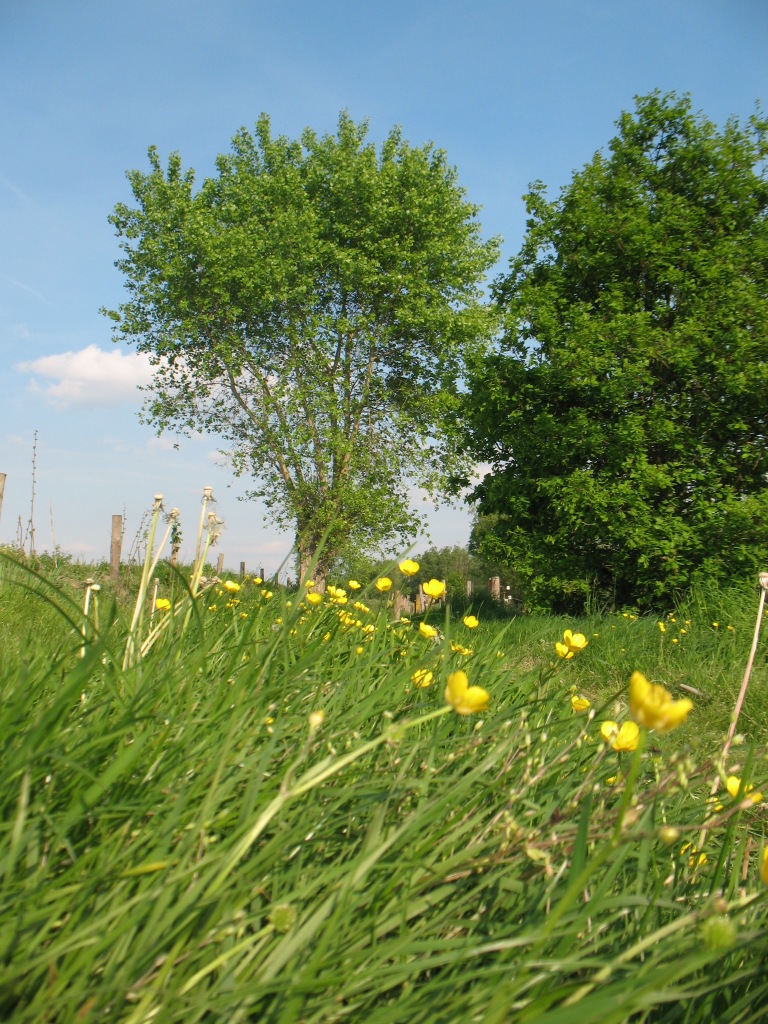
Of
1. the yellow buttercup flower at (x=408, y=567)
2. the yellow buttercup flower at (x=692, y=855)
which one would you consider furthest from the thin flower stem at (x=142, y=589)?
the yellow buttercup flower at (x=692, y=855)

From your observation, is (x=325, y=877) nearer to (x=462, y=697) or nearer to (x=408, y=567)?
(x=462, y=697)

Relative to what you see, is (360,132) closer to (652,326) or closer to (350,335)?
(350,335)

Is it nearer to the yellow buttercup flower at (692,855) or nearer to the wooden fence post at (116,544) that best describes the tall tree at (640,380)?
the wooden fence post at (116,544)

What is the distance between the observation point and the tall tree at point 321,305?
19594mm

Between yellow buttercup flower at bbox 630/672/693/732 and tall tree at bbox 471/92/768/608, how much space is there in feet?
34.2

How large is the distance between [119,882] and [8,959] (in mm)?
157

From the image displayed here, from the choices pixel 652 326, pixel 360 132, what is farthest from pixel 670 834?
pixel 360 132

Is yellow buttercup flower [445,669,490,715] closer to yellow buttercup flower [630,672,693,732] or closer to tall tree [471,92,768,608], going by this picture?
yellow buttercup flower [630,672,693,732]

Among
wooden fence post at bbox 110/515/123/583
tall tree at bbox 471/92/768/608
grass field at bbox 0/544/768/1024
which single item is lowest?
grass field at bbox 0/544/768/1024

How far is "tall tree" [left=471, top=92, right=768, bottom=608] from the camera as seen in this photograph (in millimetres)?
10977

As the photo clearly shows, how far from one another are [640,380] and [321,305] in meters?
12.1

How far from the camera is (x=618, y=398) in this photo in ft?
36.6

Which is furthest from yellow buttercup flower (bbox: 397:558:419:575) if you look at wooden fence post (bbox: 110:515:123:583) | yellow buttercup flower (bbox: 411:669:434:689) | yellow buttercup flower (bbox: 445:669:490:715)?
wooden fence post (bbox: 110:515:123:583)

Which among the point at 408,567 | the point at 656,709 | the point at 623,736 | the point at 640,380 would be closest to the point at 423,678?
the point at 408,567
